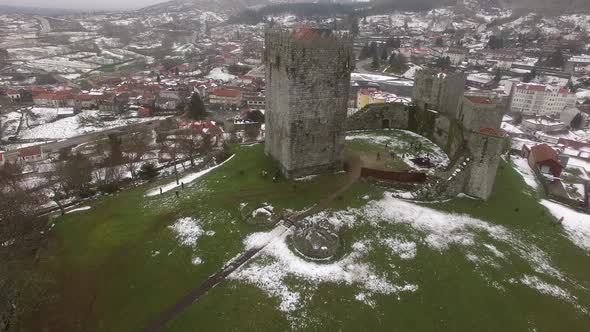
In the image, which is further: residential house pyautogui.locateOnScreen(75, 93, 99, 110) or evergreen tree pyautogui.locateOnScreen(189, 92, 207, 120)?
residential house pyautogui.locateOnScreen(75, 93, 99, 110)

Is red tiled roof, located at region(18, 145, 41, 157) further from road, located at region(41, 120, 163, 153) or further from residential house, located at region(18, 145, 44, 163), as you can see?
road, located at region(41, 120, 163, 153)

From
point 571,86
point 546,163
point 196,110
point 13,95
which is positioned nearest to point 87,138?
point 196,110

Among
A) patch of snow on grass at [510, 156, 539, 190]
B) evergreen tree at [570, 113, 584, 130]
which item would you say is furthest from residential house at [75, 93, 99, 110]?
evergreen tree at [570, 113, 584, 130]

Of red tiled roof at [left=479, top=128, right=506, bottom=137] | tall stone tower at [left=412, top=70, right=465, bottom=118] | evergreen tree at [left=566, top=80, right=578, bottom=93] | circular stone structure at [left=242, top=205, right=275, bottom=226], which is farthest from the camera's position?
evergreen tree at [left=566, top=80, right=578, bottom=93]

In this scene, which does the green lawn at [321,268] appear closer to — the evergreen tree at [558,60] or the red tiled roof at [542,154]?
the red tiled roof at [542,154]

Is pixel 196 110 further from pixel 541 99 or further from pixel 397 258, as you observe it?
pixel 541 99

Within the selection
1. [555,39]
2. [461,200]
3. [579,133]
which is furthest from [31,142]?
[555,39]

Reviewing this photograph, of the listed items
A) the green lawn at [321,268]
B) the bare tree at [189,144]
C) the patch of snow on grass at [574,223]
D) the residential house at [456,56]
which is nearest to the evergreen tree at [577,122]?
the patch of snow on grass at [574,223]

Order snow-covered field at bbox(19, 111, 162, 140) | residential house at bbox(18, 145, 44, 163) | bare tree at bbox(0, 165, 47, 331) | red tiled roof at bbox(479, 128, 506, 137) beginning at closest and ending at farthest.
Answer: bare tree at bbox(0, 165, 47, 331), red tiled roof at bbox(479, 128, 506, 137), residential house at bbox(18, 145, 44, 163), snow-covered field at bbox(19, 111, 162, 140)
